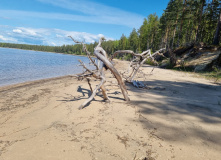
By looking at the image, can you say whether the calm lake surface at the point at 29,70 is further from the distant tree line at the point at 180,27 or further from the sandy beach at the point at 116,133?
the distant tree line at the point at 180,27

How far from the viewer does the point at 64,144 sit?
283 cm

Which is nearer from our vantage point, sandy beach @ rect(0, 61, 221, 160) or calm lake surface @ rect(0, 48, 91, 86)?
sandy beach @ rect(0, 61, 221, 160)

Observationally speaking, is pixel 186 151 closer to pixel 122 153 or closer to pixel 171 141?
pixel 171 141

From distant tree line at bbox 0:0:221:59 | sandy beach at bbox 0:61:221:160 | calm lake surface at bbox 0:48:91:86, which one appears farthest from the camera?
distant tree line at bbox 0:0:221:59

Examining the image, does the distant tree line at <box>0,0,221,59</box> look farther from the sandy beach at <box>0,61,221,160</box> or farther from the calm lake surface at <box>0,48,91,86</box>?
the calm lake surface at <box>0,48,91,86</box>

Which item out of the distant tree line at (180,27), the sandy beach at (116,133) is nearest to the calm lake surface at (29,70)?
the sandy beach at (116,133)

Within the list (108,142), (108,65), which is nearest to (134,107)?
(108,65)

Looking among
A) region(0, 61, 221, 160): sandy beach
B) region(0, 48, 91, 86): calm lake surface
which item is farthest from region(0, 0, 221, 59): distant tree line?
region(0, 48, 91, 86): calm lake surface

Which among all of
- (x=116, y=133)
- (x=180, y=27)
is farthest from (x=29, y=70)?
(x=180, y=27)

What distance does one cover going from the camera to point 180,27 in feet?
103

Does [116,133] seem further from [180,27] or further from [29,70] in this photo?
[180,27]

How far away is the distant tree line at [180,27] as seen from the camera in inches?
1211

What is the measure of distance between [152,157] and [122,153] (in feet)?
1.68

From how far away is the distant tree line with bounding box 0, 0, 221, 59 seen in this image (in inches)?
1211
